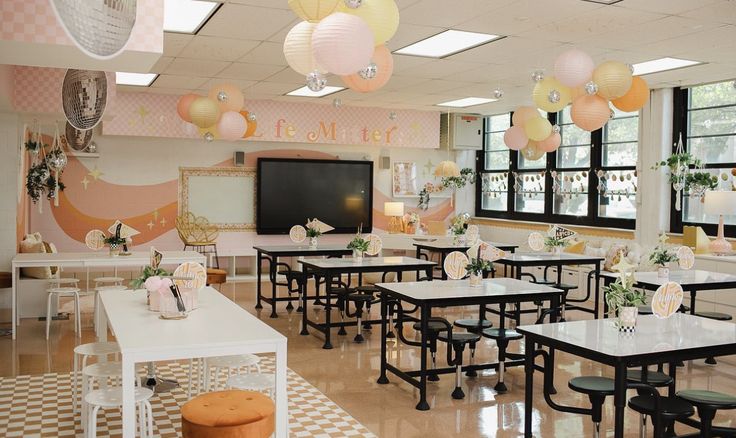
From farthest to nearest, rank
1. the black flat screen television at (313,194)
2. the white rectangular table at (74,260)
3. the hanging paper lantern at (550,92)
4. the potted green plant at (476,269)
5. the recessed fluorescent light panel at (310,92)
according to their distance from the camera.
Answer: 1. the black flat screen television at (313,194)
2. the recessed fluorescent light panel at (310,92)
3. the white rectangular table at (74,260)
4. the hanging paper lantern at (550,92)
5. the potted green plant at (476,269)

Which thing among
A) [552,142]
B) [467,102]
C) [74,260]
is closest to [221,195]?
[467,102]

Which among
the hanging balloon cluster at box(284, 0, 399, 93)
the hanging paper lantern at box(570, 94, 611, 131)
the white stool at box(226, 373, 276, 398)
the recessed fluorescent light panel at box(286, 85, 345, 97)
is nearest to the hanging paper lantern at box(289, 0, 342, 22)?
the hanging balloon cluster at box(284, 0, 399, 93)

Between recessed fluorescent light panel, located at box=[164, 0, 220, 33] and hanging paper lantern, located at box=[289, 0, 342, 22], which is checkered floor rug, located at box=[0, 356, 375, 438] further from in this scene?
recessed fluorescent light panel, located at box=[164, 0, 220, 33]

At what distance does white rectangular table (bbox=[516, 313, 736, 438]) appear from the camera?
3609 millimetres

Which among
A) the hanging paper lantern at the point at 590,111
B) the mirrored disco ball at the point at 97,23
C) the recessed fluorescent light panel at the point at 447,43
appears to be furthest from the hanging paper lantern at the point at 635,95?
the mirrored disco ball at the point at 97,23

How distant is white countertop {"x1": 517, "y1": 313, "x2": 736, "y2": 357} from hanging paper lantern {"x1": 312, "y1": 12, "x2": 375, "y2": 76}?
187cm

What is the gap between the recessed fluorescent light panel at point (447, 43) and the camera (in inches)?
264

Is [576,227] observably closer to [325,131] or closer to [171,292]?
[325,131]

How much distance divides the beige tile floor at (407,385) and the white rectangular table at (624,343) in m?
0.57

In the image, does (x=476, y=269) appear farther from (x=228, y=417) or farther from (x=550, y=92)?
(x=228, y=417)

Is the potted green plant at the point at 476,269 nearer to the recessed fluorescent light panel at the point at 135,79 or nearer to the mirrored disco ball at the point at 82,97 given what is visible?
the mirrored disco ball at the point at 82,97

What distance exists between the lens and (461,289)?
18.9 feet

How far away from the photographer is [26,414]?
15.9 feet

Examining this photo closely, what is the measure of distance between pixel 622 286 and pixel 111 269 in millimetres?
9014
